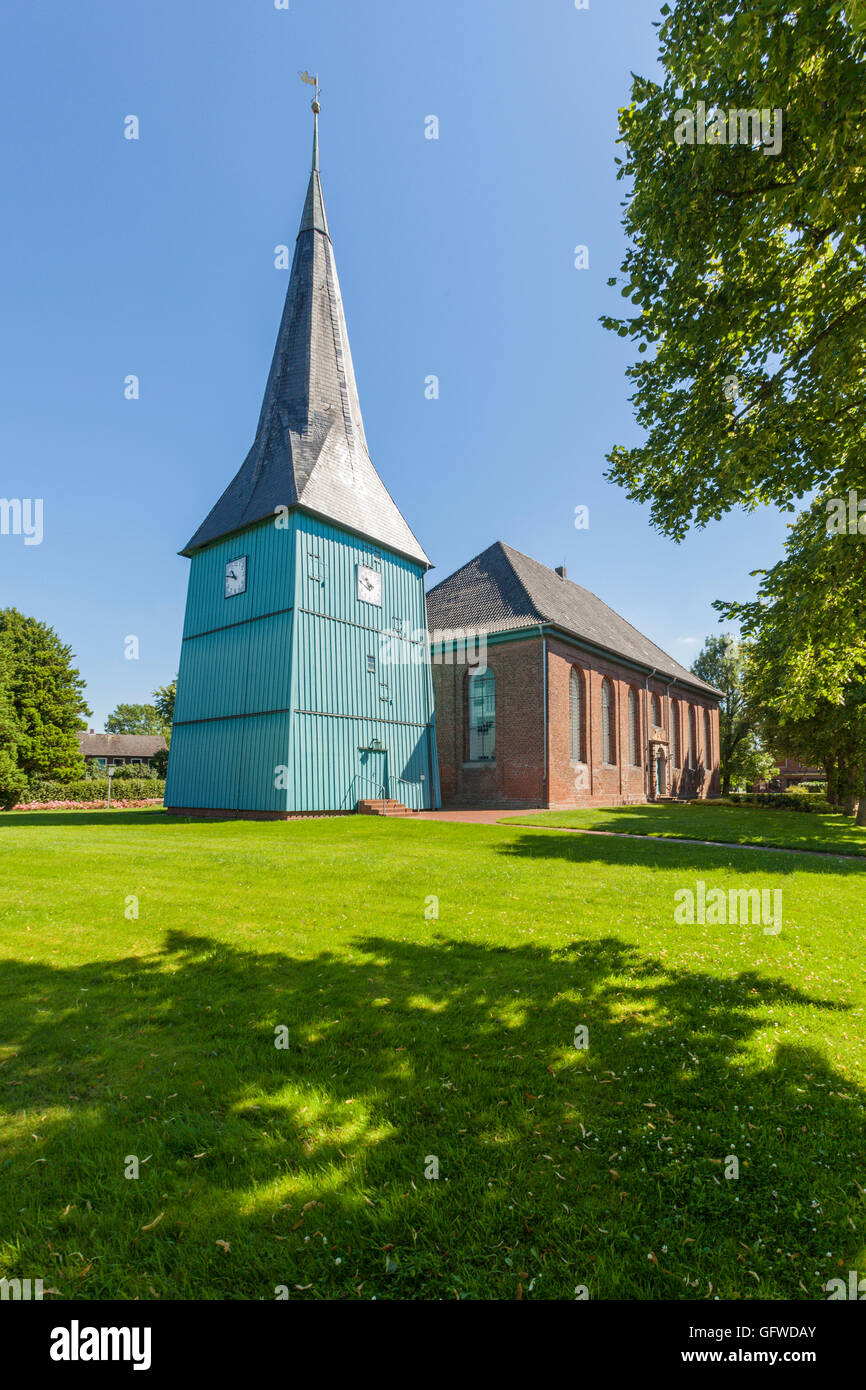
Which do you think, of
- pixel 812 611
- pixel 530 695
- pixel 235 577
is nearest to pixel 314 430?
pixel 235 577

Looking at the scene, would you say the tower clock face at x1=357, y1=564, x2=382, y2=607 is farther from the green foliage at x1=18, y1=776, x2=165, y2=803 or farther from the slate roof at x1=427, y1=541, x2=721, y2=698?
the green foliage at x1=18, y1=776, x2=165, y2=803

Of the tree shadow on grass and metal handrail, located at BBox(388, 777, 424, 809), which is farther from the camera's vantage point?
metal handrail, located at BBox(388, 777, 424, 809)

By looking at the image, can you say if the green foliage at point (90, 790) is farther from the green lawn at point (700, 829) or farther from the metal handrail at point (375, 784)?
the green lawn at point (700, 829)

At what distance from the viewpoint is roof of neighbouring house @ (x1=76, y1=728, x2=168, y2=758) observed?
256 ft

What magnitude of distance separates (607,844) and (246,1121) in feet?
39.7

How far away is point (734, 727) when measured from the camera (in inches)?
2189

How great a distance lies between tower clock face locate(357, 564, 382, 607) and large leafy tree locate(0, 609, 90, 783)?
29786mm

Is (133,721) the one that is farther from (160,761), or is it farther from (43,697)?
(43,697)

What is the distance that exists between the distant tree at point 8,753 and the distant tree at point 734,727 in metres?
52.4

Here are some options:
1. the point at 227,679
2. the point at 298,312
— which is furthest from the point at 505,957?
the point at 298,312

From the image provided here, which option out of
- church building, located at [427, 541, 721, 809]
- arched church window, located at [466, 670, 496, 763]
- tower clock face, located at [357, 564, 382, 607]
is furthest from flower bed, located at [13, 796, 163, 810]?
tower clock face, located at [357, 564, 382, 607]

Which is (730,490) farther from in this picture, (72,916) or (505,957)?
(72,916)

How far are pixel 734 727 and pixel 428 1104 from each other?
59.0m
